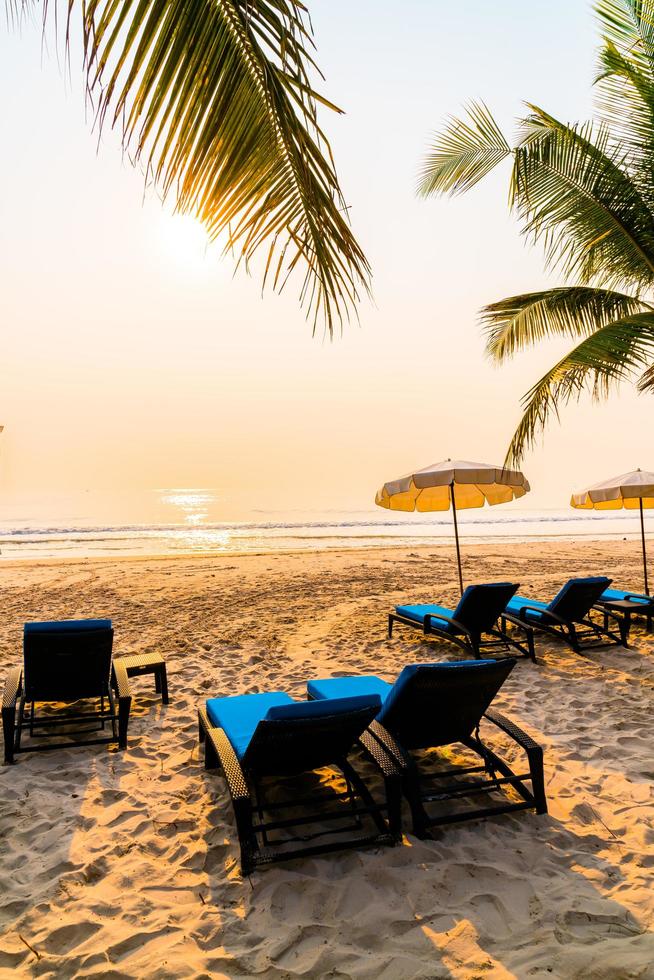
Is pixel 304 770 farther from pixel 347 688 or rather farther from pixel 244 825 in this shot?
pixel 347 688

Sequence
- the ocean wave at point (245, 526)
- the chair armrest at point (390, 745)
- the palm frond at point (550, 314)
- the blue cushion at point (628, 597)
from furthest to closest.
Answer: the ocean wave at point (245, 526)
the blue cushion at point (628, 597)
the palm frond at point (550, 314)
the chair armrest at point (390, 745)

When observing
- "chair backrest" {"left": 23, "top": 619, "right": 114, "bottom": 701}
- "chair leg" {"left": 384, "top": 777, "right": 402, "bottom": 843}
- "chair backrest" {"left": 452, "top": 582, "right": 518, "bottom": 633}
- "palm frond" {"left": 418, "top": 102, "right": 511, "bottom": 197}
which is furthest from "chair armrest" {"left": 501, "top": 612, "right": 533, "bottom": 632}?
"palm frond" {"left": 418, "top": 102, "right": 511, "bottom": 197}

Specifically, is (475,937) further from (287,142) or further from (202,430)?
(202,430)

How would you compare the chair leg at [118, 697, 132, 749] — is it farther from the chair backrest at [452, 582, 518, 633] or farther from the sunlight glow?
the chair backrest at [452, 582, 518, 633]

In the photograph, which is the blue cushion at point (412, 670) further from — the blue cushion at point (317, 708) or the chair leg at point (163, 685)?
the chair leg at point (163, 685)

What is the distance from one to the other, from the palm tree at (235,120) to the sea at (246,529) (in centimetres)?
2039

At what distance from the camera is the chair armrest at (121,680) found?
444 cm

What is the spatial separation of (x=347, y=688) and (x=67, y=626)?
2.24m

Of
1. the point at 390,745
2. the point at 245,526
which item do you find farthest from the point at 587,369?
the point at 245,526

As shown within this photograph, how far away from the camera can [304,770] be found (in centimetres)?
325

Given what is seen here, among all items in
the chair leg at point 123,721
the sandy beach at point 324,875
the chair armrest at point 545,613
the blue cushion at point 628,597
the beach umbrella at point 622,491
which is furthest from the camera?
the beach umbrella at point 622,491

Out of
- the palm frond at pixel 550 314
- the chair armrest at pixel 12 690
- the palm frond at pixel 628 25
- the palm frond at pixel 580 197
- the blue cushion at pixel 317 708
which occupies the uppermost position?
the palm frond at pixel 628 25

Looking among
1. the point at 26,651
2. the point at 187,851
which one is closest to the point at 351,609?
the point at 26,651

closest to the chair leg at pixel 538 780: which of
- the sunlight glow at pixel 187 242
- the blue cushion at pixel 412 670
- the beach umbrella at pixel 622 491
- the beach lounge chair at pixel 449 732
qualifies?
the beach lounge chair at pixel 449 732
